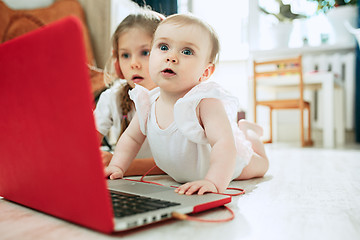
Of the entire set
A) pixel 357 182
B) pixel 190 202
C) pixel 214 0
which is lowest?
pixel 357 182

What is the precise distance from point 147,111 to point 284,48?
120 inches

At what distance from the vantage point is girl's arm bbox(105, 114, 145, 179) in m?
0.93

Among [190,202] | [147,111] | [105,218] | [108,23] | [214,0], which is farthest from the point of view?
[214,0]

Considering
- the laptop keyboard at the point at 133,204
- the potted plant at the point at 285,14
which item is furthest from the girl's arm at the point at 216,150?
the potted plant at the point at 285,14

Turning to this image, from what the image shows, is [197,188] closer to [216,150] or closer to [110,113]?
[216,150]

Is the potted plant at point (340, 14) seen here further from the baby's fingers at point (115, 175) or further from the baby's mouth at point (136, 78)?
the baby's fingers at point (115, 175)

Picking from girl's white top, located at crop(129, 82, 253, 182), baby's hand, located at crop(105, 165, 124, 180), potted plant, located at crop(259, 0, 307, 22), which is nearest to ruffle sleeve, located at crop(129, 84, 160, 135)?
girl's white top, located at crop(129, 82, 253, 182)

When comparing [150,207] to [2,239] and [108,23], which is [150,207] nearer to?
[2,239]

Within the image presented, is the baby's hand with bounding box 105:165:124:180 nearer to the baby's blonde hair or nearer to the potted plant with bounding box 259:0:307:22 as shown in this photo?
the baby's blonde hair

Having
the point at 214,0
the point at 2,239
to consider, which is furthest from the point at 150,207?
the point at 214,0

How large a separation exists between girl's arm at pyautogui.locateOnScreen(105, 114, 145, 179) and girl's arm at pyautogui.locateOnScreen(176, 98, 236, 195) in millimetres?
245

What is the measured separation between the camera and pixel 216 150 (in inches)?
29.2

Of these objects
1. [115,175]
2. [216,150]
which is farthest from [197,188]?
[115,175]

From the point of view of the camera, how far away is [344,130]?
3387 mm
